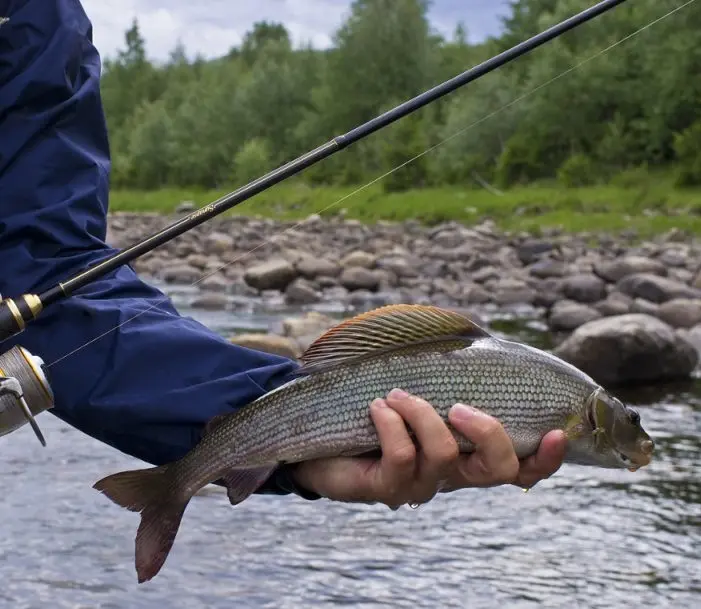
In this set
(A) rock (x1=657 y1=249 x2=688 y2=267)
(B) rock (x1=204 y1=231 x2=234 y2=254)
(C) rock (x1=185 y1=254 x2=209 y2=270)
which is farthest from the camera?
(B) rock (x1=204 y1=231 x2=234 y2=254)

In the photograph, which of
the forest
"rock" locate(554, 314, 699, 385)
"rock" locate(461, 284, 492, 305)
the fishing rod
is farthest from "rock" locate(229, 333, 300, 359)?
the forest

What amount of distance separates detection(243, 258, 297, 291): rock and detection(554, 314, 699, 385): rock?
913 centimetres

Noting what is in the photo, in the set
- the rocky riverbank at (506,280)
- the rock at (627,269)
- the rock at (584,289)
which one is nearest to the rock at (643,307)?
the rocky riverbank at (506,280)

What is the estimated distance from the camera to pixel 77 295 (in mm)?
2285

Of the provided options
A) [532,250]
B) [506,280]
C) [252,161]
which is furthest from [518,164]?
[506,280]

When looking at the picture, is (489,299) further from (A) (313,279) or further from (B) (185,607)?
(B) (185,607)

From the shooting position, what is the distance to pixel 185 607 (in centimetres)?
513

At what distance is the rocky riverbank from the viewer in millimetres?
10352

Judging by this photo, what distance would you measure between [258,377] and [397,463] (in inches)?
15.4

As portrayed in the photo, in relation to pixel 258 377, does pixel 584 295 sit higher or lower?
lower

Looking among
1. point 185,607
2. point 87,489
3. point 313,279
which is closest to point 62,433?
point 87,489

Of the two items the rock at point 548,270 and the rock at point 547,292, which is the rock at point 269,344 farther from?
the rock at point 548,270

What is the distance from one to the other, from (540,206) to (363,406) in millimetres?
32602

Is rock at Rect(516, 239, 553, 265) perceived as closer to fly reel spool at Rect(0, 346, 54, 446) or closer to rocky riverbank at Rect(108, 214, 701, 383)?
rocky riverbank at Rect(108, 214, 701, 383)
